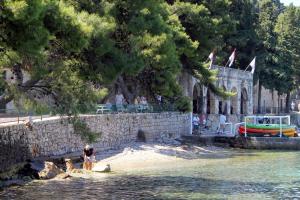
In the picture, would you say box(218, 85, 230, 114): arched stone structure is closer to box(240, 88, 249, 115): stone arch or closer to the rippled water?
box(240, 88, 249, 115): stone arch

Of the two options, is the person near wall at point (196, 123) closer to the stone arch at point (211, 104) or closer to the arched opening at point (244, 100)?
the stone arch at point (211, 104)

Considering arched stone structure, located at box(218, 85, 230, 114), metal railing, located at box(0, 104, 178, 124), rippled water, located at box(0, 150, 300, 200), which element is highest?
arched stone structure, located at box(218, 85, 230, 114)

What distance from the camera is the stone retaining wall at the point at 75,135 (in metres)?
27.5

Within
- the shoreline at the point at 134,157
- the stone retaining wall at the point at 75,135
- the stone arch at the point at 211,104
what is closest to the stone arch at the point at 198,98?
the stone arch at the point at 211,104

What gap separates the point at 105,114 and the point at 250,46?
37517 mm

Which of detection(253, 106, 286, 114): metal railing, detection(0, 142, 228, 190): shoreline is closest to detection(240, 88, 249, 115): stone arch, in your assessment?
detection(253, 106, 286, 114): metal railing

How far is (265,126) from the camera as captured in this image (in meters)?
49.0

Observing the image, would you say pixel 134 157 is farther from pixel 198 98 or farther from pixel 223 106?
pixel 223 106

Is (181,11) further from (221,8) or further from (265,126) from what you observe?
(265,126)

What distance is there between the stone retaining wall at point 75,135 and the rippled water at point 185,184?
338 centimetres

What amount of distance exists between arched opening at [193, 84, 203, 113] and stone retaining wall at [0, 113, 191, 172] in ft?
34.1

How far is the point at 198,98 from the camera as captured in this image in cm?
6031

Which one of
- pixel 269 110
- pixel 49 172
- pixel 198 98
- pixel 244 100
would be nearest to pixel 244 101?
pixel 244 100

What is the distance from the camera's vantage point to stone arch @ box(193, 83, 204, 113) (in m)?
59.1
